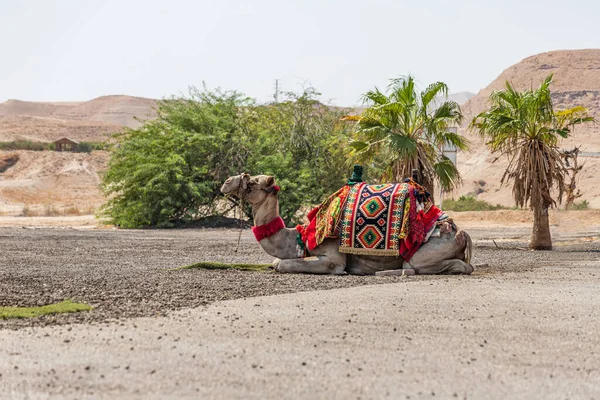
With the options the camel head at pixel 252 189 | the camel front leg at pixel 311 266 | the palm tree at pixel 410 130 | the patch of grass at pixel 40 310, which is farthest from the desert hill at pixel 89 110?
the patch of grass at pixel 40 310

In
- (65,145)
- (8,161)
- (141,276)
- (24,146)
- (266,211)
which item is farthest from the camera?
(24,146)

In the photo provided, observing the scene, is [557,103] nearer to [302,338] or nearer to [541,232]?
[541,232]

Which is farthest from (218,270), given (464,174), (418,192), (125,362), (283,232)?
(464,174)

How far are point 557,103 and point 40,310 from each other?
108 meters

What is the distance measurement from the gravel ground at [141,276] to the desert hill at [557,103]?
3787 cm

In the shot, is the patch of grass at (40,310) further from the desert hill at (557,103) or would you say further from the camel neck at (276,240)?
the desert hill at (557,103)

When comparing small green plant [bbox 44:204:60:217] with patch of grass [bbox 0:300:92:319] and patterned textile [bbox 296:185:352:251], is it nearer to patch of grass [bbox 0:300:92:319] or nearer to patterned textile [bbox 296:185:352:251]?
patterned textile [bbox 296:185:352:251]

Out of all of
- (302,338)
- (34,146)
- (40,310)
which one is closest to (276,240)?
(40,310)

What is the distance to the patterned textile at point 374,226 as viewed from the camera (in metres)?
12.4

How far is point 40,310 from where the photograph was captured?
8.36m

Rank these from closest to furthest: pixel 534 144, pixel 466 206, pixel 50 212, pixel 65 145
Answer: pixel 534 144 → pixel 50 212 → pixel 466 206 → pixel 65 145

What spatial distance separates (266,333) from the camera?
23.2 feet

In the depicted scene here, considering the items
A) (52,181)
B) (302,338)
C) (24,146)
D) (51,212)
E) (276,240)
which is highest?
(24,146)

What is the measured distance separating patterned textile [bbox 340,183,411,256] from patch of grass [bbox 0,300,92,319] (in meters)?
4.75
